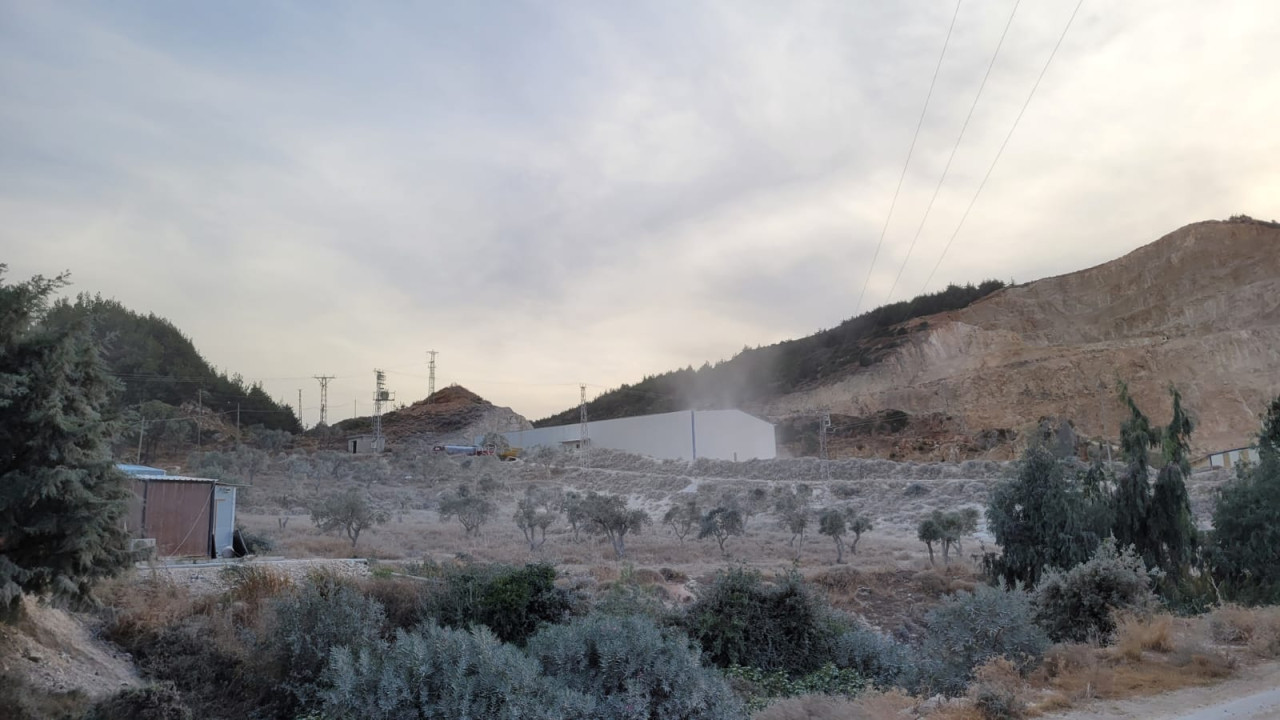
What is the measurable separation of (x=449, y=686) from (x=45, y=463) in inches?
340

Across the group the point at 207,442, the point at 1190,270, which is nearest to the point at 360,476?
the point at 207,442

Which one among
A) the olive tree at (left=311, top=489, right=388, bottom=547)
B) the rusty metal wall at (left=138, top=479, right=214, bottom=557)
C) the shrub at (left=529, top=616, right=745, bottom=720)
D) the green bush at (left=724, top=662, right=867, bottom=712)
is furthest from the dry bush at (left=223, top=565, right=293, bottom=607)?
the olive tree at (left=311, top=489, right=388, bottom=547)

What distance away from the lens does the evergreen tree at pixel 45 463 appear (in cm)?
1215

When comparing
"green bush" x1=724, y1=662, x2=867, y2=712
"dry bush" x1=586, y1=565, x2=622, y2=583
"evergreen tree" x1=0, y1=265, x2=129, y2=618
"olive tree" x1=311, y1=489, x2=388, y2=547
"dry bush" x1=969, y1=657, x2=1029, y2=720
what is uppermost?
"evergreen tree" x1=0, y1=265, x2=129, y2=618

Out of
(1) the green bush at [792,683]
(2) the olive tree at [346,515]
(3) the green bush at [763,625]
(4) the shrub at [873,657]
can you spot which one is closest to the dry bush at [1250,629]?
(4) the shrub at [873,657]

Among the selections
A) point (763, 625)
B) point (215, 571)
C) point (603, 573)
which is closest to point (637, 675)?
point (763, 625)

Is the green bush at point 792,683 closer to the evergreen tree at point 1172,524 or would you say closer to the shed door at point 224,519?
the evergreen tree at point 1172,524

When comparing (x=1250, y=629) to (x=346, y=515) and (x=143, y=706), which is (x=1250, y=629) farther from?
(x=346, y=515)

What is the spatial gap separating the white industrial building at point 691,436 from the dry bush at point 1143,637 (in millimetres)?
55184

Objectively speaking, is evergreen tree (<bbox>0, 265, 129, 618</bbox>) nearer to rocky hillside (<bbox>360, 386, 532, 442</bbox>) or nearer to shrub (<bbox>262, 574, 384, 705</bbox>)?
shrub (<bbox>262, 574, 384, 705</bbox>)

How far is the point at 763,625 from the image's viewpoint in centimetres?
1495

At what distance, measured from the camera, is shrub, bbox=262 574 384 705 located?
12586 millimetres

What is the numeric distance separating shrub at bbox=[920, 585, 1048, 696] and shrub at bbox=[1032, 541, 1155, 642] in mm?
2725

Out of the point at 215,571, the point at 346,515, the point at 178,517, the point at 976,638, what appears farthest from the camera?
the point at 346,515
